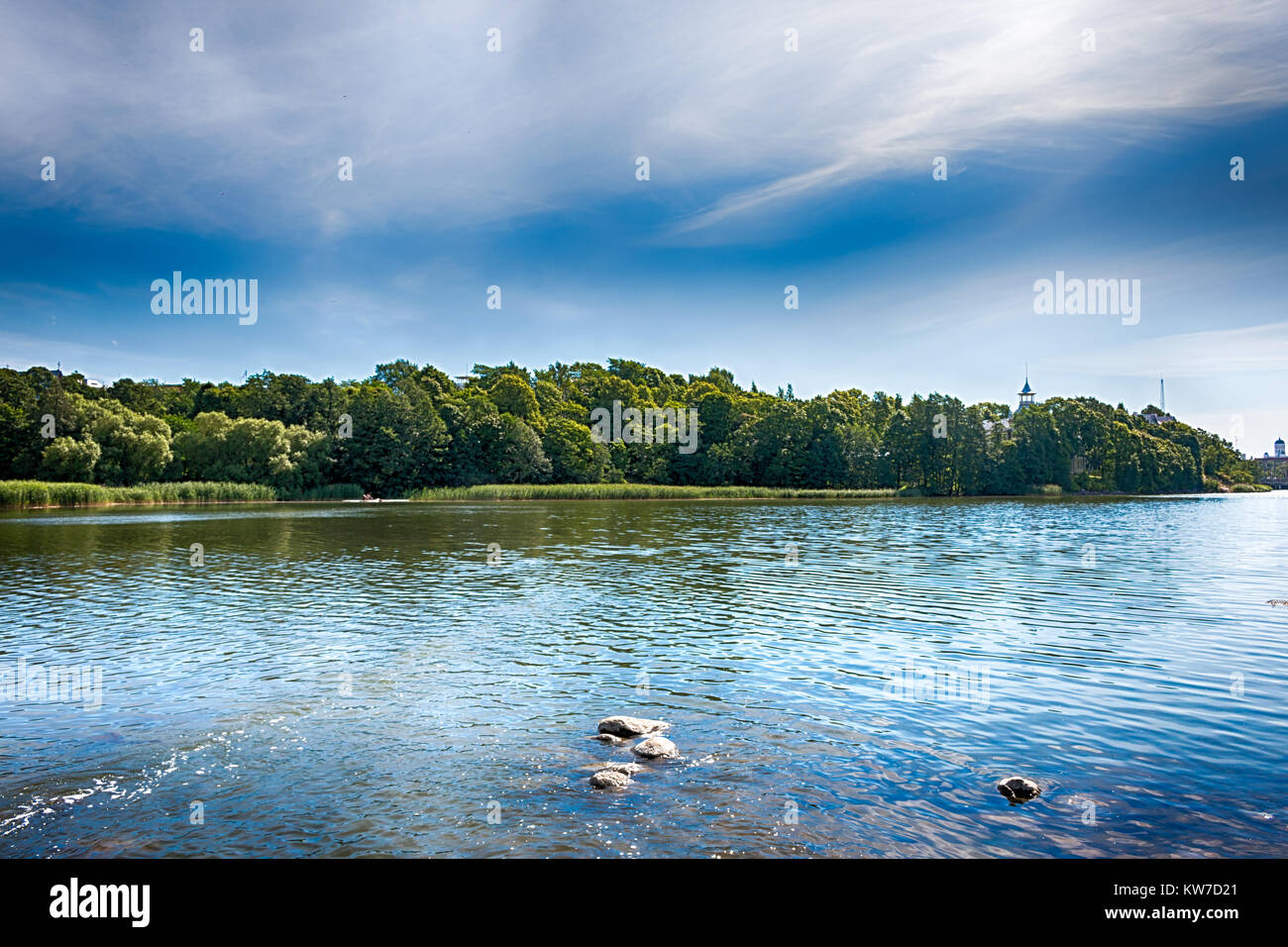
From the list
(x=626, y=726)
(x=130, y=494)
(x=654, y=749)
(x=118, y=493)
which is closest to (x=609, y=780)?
(x=654, y=749)

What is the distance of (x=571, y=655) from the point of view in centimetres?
1631

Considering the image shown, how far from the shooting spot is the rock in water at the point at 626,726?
36.0 ft

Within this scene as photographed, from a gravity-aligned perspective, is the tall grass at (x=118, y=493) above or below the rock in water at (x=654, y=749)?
above

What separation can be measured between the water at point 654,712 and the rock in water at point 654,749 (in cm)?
38

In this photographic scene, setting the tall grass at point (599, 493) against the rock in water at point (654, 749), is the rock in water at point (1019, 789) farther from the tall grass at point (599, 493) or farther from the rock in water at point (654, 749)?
the tall grass at point (599, 493)

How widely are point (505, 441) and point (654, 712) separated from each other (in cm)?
12175

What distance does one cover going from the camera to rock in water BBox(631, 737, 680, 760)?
1018 cm

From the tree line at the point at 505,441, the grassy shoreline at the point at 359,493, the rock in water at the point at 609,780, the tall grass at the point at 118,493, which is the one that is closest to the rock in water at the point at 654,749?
the rock in water at the point at 609,780

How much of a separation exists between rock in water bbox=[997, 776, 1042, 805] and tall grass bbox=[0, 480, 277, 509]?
90455 mm

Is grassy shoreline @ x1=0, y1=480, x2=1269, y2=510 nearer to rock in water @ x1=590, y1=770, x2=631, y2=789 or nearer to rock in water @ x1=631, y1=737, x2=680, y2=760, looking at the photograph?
rock in water @ x1=631, y1=737, x2=680, y2=760

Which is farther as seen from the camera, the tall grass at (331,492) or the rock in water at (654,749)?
the tall grass at (331,492)

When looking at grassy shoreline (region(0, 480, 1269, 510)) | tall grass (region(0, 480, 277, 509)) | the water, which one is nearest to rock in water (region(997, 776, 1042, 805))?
the water

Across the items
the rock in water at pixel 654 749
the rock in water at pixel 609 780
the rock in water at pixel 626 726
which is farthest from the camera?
the rock in water at pixel 626 726

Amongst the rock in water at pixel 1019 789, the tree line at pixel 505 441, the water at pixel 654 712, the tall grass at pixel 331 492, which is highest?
the tree line at pixel 505 441
